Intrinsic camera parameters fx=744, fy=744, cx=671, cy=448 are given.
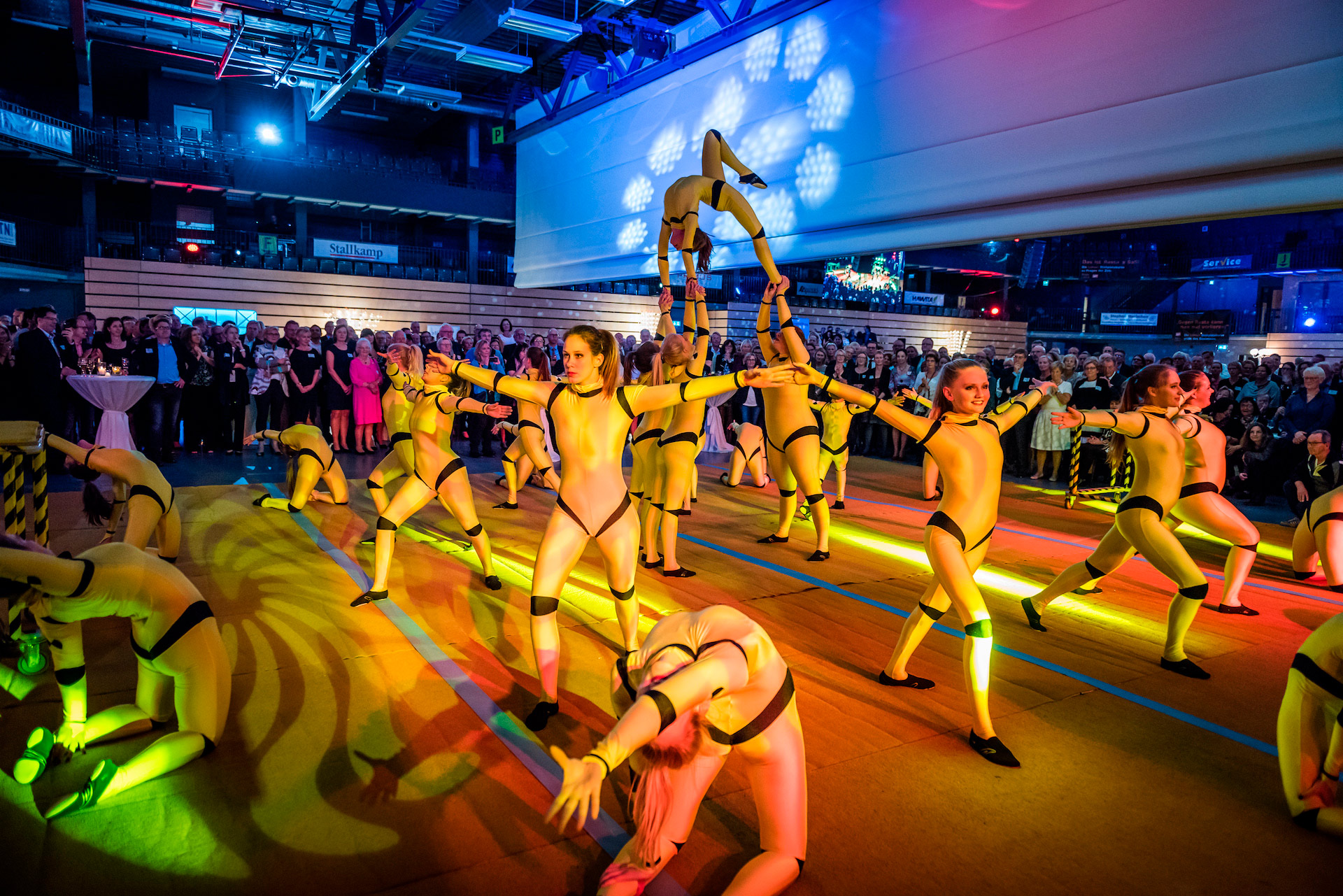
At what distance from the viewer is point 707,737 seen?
2.13m

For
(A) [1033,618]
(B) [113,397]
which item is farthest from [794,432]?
(B) [113,397]

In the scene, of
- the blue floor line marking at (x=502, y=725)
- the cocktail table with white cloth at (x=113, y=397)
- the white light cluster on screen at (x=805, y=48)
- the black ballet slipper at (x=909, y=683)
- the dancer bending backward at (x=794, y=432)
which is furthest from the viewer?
Result: the white light cluster on screen at (x=805, y=48)

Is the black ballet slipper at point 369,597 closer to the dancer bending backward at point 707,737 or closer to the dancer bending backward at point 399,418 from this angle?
the dancer bending backward at point 399,418

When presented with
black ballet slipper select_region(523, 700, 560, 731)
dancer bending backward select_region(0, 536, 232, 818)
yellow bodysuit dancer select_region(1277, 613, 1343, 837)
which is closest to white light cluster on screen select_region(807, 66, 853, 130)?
yellow bodysuit dancer select_region(1277, 613, 1343, 837)

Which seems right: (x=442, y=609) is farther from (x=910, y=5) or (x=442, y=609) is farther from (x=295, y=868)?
(x=910, y=5)

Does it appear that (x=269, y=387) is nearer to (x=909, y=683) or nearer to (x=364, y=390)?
(x=364, y=390)

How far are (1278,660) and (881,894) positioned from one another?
3.71m

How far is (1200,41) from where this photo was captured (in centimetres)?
613

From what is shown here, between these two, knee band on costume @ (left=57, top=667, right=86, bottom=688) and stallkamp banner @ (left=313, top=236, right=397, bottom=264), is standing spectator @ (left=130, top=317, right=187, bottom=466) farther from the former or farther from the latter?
stallkamp banner @ (left=313, top=236, right=397, bottom=264)

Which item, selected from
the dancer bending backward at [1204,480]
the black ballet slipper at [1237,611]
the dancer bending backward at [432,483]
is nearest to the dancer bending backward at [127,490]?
the dancer bending backward at [432,483]

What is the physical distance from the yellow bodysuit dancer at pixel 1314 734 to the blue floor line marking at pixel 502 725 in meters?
2.39

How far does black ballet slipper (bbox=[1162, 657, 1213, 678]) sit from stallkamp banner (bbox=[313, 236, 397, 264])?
25.4 m

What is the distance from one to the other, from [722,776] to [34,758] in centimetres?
269

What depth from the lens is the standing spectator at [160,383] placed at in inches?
415
